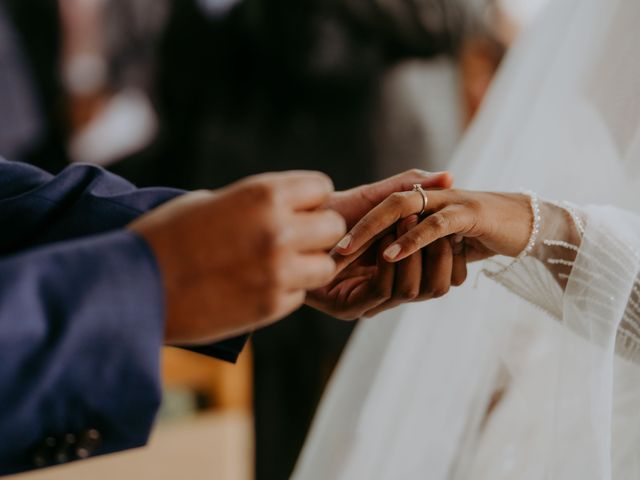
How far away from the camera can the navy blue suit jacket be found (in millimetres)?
388

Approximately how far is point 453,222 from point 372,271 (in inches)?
4.1

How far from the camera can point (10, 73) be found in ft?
5.49

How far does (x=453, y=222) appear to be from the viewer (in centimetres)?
55

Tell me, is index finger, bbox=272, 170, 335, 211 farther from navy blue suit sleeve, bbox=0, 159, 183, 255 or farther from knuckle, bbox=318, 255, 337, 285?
navy blue suit sleeve, bbox=0, 159, 183, 255

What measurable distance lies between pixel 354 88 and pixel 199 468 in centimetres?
92

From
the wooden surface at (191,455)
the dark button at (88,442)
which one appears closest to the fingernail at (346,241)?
the dark button at (88,442)

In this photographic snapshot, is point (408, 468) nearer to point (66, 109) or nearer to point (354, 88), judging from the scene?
point (354, 88)

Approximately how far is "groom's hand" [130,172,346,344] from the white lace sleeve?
0.27 meters

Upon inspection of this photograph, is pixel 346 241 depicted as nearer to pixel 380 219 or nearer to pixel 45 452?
pixel 380 219

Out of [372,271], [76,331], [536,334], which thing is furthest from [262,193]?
[536,334]

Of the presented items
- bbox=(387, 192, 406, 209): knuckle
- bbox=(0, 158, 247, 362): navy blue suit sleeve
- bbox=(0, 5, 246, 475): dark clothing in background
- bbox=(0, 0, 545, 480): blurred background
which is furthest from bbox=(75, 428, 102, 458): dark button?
bbox=(0, 0, 545, 480): blurred background

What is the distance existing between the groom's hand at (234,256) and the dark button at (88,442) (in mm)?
82

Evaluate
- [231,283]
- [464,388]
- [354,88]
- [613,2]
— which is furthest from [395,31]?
[231,283]

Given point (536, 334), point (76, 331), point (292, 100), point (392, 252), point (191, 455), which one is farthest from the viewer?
point (191, 455)
